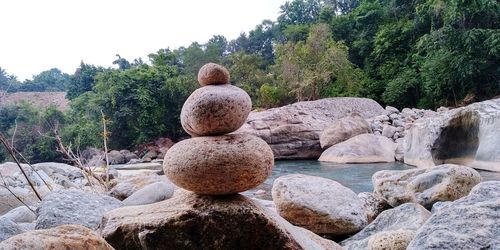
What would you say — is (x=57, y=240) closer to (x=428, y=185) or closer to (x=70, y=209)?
(x=70, y=209)

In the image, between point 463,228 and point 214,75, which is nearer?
point 463,228

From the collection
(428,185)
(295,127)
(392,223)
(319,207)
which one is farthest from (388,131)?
(392,223)

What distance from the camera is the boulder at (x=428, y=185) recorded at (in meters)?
4.61

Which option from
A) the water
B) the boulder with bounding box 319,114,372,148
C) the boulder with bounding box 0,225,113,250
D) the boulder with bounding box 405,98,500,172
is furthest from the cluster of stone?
the boulder with bounding box 319,114,372,148

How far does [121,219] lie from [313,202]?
211cm

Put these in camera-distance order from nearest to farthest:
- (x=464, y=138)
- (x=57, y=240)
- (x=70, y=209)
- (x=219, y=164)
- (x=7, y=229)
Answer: (x=57, y=240) < (x=219, y=164) < (x=7, y=229) < (x=70, y=209) < (x=464, y=138)

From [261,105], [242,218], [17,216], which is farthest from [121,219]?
[261,105]

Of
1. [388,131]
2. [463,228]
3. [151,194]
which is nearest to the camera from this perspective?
[463,228]

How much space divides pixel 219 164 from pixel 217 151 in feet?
0.26

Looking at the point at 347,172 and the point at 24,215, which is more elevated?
the point at 24,215

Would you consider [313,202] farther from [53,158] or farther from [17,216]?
[53,158]


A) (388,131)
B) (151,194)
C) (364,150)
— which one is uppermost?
(151,194)

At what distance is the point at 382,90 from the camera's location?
24.8 metres

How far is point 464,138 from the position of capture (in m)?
9.98
